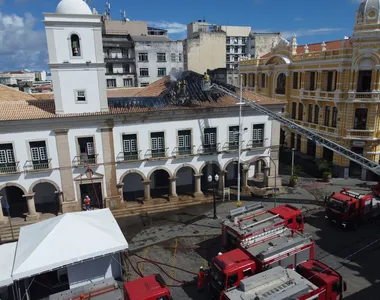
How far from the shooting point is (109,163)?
92.4 ft

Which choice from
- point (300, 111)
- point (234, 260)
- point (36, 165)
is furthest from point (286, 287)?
point (300, 111)

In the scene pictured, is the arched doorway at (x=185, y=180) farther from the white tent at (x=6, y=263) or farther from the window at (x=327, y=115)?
the white tent at (x=6, y=263)

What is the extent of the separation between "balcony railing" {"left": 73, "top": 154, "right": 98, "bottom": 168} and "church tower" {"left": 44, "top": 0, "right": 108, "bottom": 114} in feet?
12.7

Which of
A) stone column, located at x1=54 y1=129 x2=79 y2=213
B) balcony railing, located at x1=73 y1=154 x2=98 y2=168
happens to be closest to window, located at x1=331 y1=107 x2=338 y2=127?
balcony railing, located at x1=73 y1=154 x2=98 y2=168

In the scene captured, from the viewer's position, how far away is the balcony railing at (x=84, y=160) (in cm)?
2731

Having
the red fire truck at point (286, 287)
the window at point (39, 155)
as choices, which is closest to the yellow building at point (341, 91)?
the red fire truck at point (286, 287)

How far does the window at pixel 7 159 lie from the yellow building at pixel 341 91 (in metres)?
32.7

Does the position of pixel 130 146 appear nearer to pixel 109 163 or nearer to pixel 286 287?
pixel 109 163

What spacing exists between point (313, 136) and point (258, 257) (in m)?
13.1

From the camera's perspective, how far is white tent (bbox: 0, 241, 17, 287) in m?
15.9

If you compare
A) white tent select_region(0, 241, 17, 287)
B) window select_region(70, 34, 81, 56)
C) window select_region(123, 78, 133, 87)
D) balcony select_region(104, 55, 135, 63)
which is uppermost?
balcony select_region(104, 55, 135, 63)

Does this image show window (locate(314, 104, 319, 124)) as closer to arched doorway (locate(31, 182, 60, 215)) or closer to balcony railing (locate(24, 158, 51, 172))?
balcony railing (locate(24, 158, 51, 172))

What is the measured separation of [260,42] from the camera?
79375 mm

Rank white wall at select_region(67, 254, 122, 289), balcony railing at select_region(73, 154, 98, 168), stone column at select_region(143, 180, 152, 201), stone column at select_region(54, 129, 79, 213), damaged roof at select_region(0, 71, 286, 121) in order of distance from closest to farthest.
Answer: white wall at select_region(67, 254, 122, 289) → damaged roof at select_region(0, 71, 286, 121) → stone column at select_region(54, 129, 79, 213) → balcony railing at select_region(73, 154, 98, 168) → stone column at select_region(143, 180, 152, 201)
